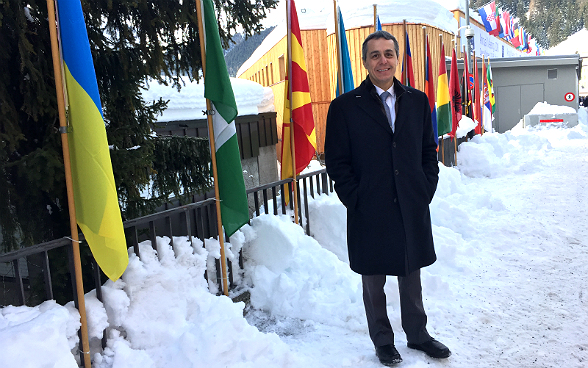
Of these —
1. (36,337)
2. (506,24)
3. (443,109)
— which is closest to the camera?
(36,337)

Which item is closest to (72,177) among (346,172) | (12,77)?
(12,77)

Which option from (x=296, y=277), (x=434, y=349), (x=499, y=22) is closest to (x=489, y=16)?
(x=499, y=22)

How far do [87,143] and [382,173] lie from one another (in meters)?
1.69

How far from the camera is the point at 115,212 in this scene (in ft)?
8.94

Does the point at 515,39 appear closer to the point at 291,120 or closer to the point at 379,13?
the point at 379,13

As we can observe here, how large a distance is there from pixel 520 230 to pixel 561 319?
109 inches

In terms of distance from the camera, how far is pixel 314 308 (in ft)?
12.4

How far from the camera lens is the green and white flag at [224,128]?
12.1 feet

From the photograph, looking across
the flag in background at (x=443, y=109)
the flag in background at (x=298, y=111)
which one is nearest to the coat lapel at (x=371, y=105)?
the flag in background at (x=298, y=111)

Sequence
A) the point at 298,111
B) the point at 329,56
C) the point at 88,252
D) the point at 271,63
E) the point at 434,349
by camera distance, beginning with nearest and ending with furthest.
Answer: the point at 434,349
the point at 88,252
the point at 298,111
the point at 329,56
the point at 271,63

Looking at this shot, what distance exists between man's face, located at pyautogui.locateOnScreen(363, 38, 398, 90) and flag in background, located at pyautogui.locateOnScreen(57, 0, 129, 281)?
1625mm

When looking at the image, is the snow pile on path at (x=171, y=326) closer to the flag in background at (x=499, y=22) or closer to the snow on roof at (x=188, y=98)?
the snow on roof at (x=188, y=98)

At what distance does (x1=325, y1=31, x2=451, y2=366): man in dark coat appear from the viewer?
Result: 2867 millimetres

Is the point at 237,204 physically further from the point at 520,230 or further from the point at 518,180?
the point at 518,180
